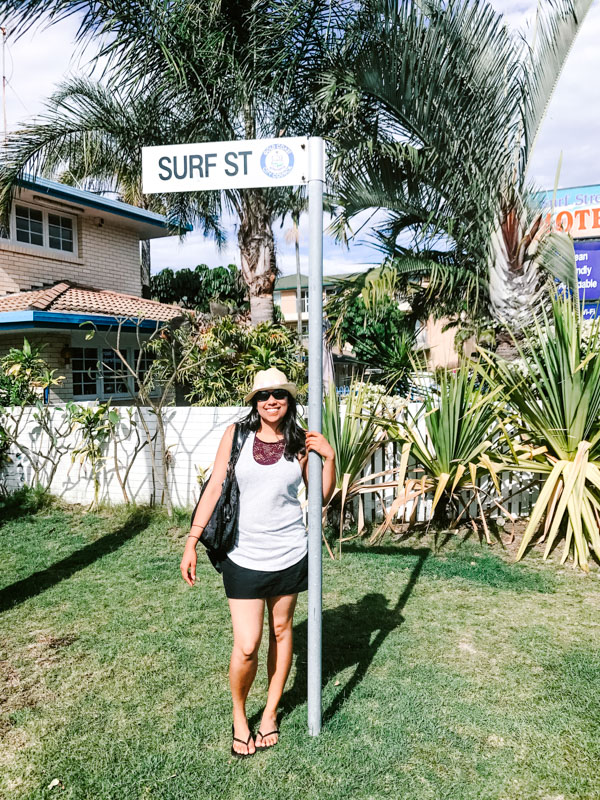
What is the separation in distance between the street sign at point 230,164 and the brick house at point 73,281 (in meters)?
8.59

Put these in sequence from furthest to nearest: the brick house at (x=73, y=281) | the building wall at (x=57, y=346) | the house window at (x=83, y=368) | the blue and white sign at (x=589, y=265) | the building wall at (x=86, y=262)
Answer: the blue and white sign at (x=589, y=265), the house window at (x=83, y=368), the building wall at (x=86, y=262), the building wall at (x=57, y=346), the brick house at (x=73, y=281)

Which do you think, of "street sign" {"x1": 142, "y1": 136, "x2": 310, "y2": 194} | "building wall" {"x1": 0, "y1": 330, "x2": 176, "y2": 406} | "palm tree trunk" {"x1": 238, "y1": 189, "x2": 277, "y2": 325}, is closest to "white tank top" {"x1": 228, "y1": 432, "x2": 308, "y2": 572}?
"street sign" {"x1": 142, "y1": 136, "x2": 310, "y2": 194}

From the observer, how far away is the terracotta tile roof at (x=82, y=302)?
39.5 ft

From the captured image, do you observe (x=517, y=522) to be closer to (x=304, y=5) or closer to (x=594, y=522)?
(x=594, y=522)

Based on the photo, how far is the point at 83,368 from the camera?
45.8 ft

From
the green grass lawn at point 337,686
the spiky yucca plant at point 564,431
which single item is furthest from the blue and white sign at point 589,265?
the green grass lawn at point 337,686

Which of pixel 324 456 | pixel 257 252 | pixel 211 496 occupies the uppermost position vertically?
pixel 257 252

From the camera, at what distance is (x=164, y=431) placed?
24.6ft

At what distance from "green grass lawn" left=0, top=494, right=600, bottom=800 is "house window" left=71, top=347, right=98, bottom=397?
8485mm

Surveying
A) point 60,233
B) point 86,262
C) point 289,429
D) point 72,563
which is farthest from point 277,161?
point 86,262

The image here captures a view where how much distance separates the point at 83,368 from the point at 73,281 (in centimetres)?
250

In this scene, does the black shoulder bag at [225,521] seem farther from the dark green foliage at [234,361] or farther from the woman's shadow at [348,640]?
the dark green foliage at [234,361]

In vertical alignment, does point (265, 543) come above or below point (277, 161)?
below

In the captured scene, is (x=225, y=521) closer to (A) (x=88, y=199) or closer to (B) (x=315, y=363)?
(B) (x=315, y=363)
